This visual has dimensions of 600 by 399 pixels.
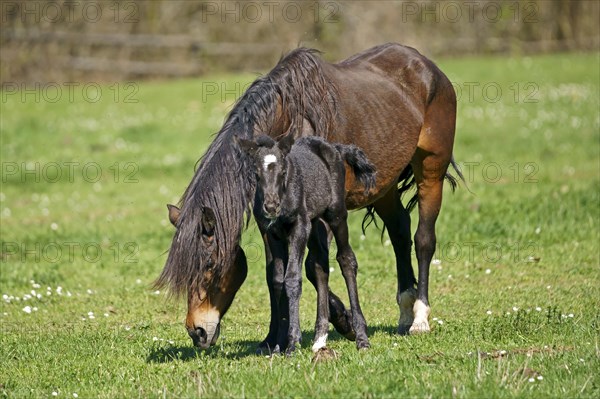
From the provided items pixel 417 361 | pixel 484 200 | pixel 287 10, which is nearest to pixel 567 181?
pixel 484 200

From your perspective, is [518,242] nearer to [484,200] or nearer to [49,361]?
[484,200]

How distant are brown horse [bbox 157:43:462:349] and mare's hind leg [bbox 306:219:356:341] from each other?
0.01 meters

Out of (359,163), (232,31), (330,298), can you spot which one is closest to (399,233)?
(330,298)

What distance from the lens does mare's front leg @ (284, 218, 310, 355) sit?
6.16 meters

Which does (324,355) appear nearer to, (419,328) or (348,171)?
(348,171)

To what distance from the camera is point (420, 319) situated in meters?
7.84

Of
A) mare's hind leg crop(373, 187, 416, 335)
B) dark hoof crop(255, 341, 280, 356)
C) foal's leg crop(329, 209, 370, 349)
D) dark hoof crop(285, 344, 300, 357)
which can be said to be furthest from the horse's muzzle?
mare's hind leg crop(373, 187, 416, 335)

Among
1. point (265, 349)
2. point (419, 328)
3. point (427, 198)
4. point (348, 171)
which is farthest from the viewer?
point (427, 198)

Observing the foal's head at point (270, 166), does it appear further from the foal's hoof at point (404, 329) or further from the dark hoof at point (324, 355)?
→ the foal's hoof at point (404, 329)

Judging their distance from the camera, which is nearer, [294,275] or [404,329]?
[294,275]

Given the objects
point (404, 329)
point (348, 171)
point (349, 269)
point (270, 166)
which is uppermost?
point (270, 166)

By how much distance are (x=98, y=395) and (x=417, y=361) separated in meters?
1.98

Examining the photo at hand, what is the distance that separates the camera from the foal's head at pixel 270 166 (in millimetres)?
5703

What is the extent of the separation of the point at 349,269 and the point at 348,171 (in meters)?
0.77
